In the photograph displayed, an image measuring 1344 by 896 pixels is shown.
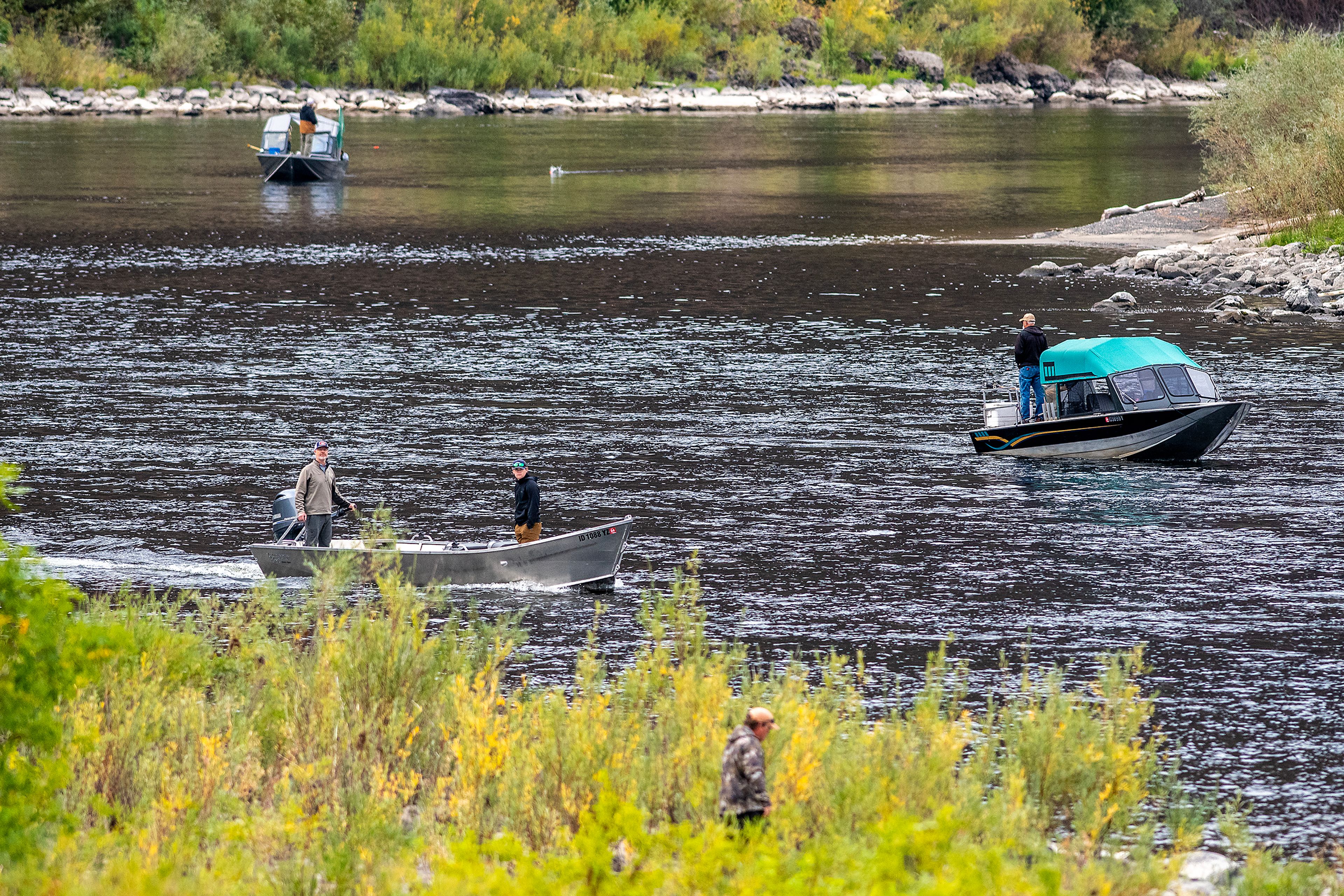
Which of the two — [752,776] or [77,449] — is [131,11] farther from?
[752,776]

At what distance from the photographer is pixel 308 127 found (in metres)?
79.8

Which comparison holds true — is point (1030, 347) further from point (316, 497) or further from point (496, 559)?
point (316, 497)

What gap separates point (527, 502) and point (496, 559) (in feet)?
3.32

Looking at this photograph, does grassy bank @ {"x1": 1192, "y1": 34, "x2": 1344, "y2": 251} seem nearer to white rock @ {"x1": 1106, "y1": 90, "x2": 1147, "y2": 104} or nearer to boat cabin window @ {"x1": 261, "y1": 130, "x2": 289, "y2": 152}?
boat cabin window @ {"x1": 261, "y1": 130, "x2": 289, "y2": 152}

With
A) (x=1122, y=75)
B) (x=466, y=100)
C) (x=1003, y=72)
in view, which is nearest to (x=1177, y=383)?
(x=466, y=100)

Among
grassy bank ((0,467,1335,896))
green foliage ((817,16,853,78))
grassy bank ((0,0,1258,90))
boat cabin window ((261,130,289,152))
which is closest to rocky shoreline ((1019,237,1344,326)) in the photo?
grassy bank ((0,467,1335,896))

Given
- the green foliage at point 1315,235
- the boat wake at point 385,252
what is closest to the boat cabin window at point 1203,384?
the green foliage at point 1315,235

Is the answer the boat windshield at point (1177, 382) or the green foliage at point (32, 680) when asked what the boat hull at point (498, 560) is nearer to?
the green foliage at point (32, 680)

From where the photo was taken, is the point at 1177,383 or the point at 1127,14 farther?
the point at 1127,14

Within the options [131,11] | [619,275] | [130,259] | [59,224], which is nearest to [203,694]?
[619,275]

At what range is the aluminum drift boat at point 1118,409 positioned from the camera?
28.7 m

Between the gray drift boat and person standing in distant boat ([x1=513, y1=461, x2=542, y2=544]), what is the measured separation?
42 cm

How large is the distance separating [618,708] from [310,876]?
424 centimetres

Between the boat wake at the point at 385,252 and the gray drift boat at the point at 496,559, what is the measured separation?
32.3m
